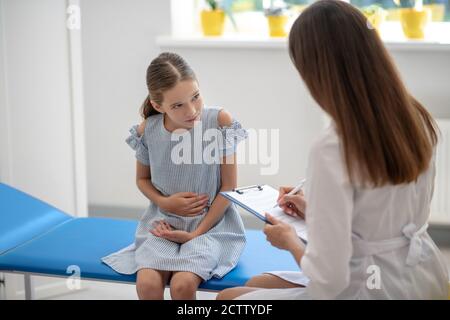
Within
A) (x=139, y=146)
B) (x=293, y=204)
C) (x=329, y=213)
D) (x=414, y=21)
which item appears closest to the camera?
(x=329, y=213)

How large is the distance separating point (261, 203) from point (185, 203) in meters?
0.24

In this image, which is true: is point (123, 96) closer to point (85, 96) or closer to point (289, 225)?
point (85, 96)

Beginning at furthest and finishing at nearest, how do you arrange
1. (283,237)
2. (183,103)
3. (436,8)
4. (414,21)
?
1. (436,8)
2. (414,21)
3. (183,103)
4. (283,237)

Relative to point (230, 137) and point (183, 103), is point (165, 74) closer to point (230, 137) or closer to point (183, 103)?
point (183, 103)

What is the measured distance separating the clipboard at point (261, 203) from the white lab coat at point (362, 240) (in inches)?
8.9

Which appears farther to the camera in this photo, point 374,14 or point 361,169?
point 374,14

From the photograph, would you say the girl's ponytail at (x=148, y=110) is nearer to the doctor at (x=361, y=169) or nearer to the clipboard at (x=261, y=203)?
the clipboard at (x=261, y=203)

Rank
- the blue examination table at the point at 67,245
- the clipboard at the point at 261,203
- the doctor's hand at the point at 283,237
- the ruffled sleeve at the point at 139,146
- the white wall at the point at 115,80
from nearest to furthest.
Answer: the doctor's hand at the point at 283,237, the clipboard at the point at 261,203, the blue examination table at the point at 67,245, the ruffled sleeve at the point at 139,146, the white wall at the point at 115,80

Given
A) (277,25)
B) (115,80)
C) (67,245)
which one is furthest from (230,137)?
(115,80)

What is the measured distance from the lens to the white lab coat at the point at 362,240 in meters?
1.25

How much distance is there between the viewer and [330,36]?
1.30 meters

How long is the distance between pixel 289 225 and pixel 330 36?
47cm

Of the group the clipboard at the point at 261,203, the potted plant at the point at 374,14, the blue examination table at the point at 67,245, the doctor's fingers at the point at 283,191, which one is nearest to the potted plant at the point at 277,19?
the potted plant at the point at 374,14

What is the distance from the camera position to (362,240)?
1349 millimetres
